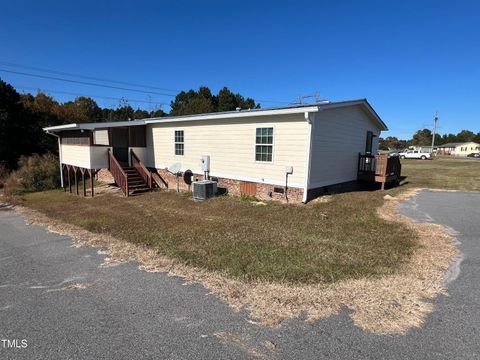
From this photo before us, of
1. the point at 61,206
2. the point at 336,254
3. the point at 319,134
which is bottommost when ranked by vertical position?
the point at 61,206

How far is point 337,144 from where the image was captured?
1066 cm

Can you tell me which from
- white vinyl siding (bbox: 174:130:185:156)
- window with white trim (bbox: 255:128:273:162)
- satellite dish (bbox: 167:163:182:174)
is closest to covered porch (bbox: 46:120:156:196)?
satellite dish (bbox: 167:163:182:174)

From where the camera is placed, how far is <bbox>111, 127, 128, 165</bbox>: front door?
14.9 m

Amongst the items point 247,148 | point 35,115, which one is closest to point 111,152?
point 247,148

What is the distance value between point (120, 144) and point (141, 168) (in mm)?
2346

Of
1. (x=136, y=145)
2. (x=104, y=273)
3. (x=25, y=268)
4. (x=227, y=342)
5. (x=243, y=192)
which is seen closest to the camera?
(x=227, y=342)

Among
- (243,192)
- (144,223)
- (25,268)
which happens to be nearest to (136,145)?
(243,192)

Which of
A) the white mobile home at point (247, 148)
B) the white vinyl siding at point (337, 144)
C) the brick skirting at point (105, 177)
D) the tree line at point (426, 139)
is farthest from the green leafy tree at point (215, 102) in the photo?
the tree line at point (426, 139)

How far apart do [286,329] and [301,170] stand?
21.9ft

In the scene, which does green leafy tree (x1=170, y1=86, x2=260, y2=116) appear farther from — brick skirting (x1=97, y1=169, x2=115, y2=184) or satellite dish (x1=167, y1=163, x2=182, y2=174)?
satellite dish (x1=167, y1=163, x2=182, y2=174)

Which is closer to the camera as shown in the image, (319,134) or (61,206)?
(319,134)

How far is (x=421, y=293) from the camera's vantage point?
11.6ft

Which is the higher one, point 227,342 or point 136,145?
point 136,145

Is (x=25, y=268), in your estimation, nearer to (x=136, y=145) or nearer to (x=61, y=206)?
(x=61, y=206)
